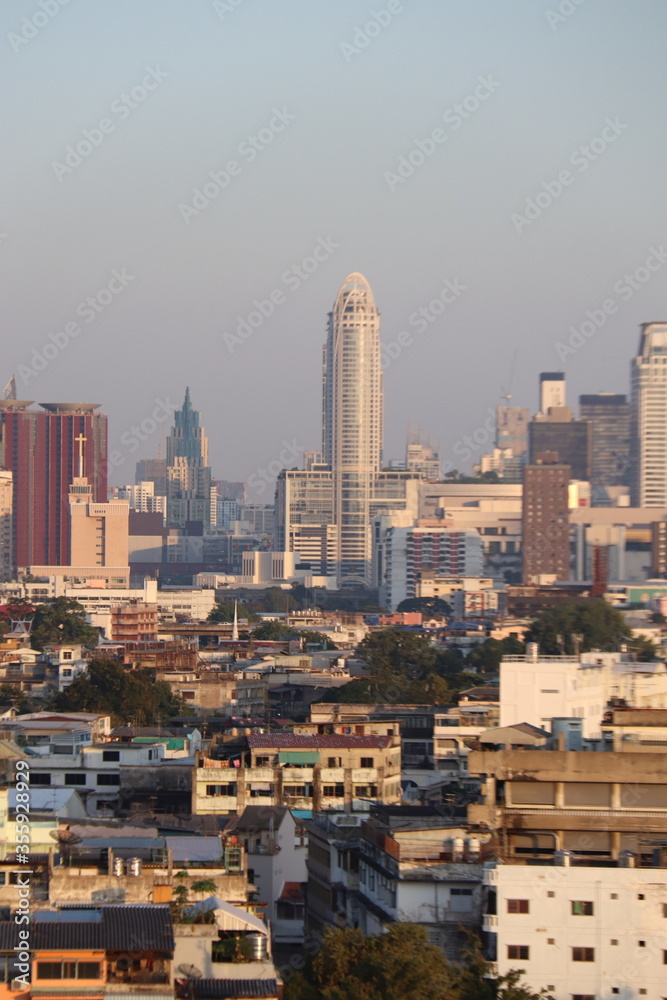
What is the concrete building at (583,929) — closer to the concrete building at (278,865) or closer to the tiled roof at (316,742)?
the concrete building at (278,865)

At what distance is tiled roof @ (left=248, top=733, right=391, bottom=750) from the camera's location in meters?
24.0

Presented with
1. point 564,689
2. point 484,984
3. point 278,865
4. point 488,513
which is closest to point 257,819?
point 278,865

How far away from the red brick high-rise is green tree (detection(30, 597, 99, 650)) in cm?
4404

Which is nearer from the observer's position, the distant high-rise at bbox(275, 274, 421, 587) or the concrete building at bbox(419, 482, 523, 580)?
the concrete building at bbox(419, 482, 523, 580)

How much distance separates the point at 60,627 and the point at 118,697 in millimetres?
29177

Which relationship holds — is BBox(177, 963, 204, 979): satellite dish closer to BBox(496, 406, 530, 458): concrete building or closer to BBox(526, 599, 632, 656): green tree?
BBox(526, 599, 632, 656): green tree

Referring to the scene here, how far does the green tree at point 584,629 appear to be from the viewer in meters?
56.7

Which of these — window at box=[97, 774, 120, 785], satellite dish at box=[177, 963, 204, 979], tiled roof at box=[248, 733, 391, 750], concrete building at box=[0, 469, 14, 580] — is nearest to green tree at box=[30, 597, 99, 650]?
window at box=[97, 774, 120, 785]

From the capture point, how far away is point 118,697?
37.9 m

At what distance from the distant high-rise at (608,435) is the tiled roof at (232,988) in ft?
475

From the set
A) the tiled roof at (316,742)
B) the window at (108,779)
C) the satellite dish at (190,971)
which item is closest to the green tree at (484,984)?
the satellite dish at (190,971)

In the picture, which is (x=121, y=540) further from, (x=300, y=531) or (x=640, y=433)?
(x=640, y=433)

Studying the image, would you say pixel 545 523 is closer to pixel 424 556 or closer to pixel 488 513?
pixel 424 556

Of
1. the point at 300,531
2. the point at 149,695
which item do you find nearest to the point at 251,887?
the point at 149,695
